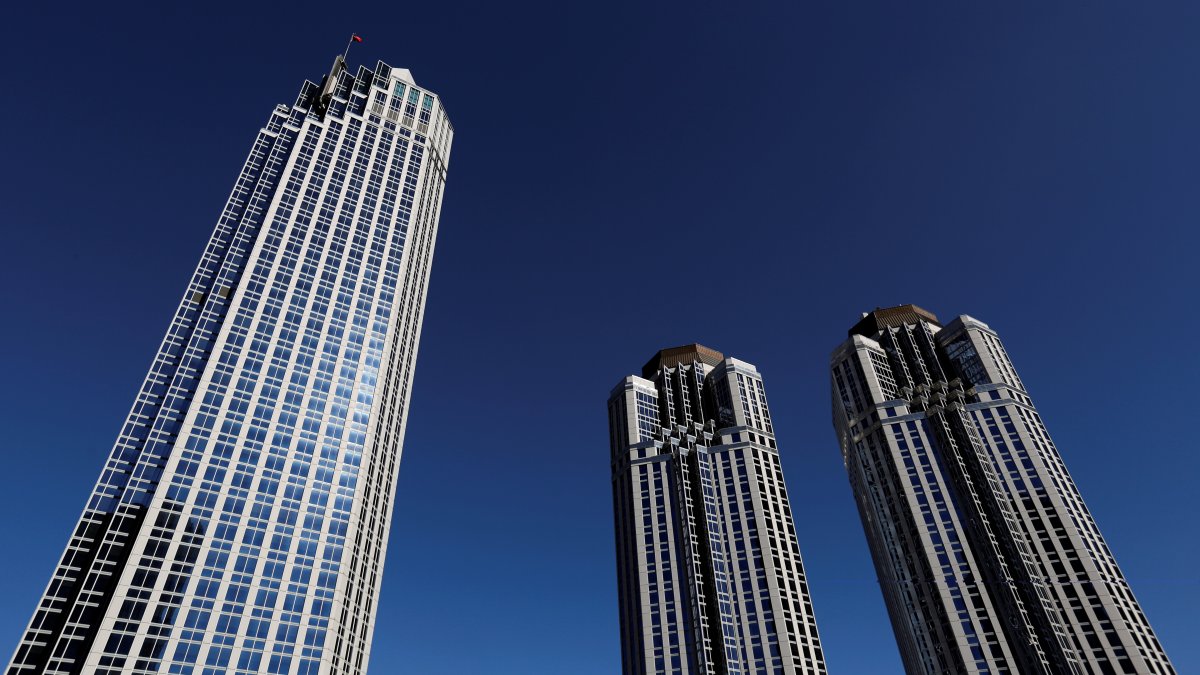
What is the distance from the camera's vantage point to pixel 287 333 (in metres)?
128

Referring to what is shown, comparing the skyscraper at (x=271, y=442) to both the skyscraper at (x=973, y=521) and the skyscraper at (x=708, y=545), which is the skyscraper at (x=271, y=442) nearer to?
the skyscraper at (x=708, y=545)

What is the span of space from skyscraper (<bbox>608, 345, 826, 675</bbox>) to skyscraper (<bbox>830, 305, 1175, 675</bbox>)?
22.0 m

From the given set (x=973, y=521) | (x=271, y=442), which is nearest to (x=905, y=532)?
(x=973, y=521)

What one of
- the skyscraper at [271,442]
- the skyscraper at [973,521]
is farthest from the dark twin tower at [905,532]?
the skyscraper at [271,442]

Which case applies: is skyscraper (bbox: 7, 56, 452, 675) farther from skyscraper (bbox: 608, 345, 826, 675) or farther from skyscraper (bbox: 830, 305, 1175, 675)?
skyscraper (bbox: 830, 305, 1175, 675)

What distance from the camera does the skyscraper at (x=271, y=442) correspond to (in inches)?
3679

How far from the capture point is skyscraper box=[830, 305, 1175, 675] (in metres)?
128

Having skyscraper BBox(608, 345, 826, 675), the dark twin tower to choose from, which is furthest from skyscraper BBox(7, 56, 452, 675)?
the dark twin tower

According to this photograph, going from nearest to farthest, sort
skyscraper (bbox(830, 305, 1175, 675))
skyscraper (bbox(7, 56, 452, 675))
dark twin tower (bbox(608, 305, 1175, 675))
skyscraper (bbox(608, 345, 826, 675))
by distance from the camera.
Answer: skyscraper (bbox(7, 56, 452, 675)), skyscraper (bbox(830, 305, 1175, 675)), dark twin tower (bbox(608, 305, 1175, 675)), skyscraper (bbox(608, 345, 826, 675))

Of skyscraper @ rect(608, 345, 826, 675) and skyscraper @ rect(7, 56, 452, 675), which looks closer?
skyscraper @ rect(7, 56, 452, 675)

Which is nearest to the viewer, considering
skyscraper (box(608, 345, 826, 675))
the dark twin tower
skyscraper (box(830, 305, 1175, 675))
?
skyscraper (box(830, 305, 1175, 675))

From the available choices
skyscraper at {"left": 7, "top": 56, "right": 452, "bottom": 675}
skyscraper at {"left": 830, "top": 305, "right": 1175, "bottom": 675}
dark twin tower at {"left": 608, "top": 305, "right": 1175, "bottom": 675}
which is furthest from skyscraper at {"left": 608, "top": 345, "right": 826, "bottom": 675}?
skyscraper at {"left": 7, "top": 56, "right": 452, "bottom": 675}

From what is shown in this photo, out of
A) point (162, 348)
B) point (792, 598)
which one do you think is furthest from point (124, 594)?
point (792, 598)

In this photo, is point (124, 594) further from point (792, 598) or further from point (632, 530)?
point (792, 598)
